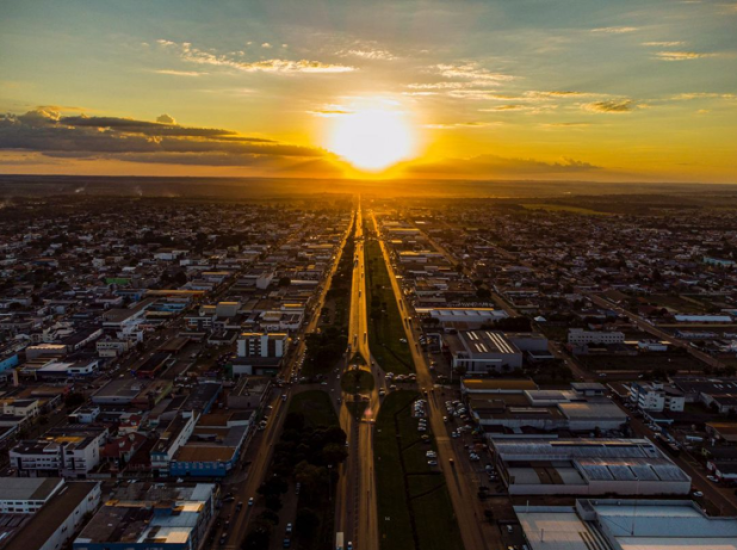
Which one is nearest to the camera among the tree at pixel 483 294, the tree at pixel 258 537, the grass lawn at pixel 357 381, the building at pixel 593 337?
the tree at pixel 258 537

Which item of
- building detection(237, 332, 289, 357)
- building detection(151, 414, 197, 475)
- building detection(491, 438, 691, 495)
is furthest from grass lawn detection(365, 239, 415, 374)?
building detection(151, 414, 197, 475)

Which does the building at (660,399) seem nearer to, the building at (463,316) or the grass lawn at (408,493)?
the grass lawn at (408,493)

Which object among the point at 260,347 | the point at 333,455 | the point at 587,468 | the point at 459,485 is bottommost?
the point at 459,485

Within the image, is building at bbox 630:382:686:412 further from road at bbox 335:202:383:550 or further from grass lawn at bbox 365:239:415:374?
road at bbox 335:202:383:550

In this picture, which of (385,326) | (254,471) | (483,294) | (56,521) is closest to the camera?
(56,521)

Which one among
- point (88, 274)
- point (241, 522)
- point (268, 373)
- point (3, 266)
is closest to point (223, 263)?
point (88, 274)

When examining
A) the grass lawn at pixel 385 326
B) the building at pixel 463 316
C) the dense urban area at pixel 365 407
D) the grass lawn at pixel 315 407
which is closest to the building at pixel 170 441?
the dense urban area at pixel 365 407

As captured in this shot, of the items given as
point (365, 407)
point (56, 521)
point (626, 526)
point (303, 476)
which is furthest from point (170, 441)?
point (626, 526)

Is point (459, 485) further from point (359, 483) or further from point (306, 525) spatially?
point (306, 525)
